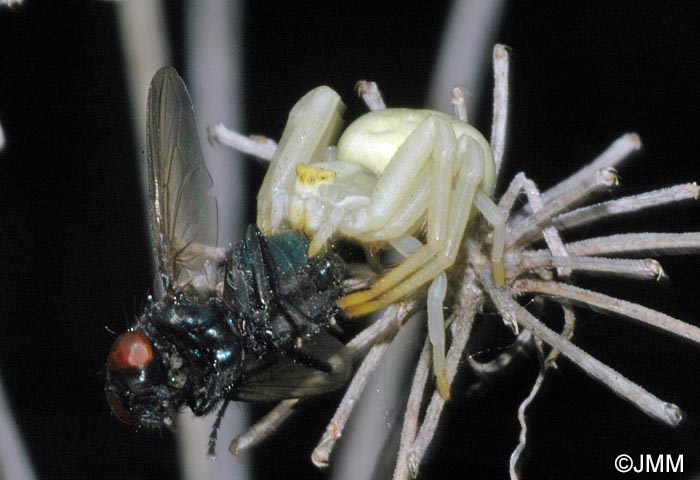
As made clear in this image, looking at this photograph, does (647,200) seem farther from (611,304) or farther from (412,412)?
(412,412)

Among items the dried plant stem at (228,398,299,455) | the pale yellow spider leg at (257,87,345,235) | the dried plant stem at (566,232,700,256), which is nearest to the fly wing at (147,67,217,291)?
the pale yellow spider leg at (257,87,345,235)

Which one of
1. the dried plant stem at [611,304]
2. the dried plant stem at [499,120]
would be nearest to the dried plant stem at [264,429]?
the dried plant stem at [611,304]

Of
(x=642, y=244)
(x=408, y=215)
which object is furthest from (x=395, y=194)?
(x=642, y=244)

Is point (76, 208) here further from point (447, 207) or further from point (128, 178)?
point (447, 207)

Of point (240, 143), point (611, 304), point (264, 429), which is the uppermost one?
point (240, 143)

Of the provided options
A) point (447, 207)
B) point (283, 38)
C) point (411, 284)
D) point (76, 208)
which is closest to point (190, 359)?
point (411, 284)

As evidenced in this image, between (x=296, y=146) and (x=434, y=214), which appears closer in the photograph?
(x=434, y=214)
